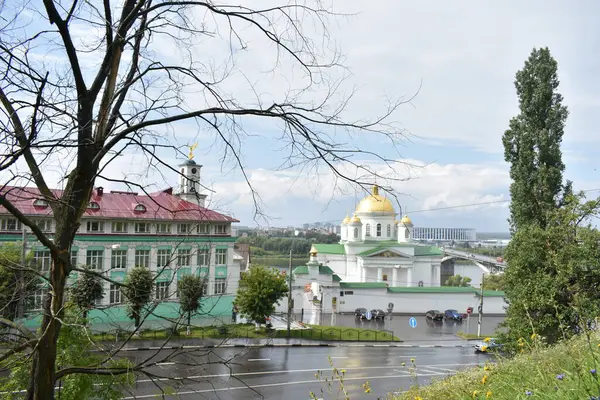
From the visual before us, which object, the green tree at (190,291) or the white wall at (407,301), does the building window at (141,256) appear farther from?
the green tree at (190,291)

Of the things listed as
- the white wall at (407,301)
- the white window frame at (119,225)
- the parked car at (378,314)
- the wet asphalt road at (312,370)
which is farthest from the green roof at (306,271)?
the white window frame at (119,225)

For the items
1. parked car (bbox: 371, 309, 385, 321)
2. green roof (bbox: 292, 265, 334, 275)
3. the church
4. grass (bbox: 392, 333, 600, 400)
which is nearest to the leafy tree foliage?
grass (bbox: 392, 333, 600, 400)

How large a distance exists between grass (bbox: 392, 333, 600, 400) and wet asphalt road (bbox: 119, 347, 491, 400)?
318 inches

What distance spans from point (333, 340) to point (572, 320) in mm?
18657

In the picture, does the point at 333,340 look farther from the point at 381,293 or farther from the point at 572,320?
the point at 572,320

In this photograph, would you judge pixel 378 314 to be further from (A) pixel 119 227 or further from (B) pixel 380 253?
(A) pixel 119 227

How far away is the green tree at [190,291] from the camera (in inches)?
120

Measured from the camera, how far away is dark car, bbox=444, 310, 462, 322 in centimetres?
4247

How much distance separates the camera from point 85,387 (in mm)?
5113

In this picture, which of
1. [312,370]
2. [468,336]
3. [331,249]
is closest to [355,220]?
[331,249]

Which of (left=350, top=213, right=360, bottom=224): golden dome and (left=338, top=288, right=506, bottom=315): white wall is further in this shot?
(left=350, top=213, right=360, bottom=224): golden dome

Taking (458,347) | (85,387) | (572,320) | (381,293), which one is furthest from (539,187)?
(381,293)

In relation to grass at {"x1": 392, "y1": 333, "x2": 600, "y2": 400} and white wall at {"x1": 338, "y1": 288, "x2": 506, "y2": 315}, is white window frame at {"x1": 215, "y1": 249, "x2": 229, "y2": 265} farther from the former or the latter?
grass at {"x1": 392, "y1": 333, "x2": 600, "y2": 400}

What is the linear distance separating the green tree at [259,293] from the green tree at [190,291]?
1035 inches
